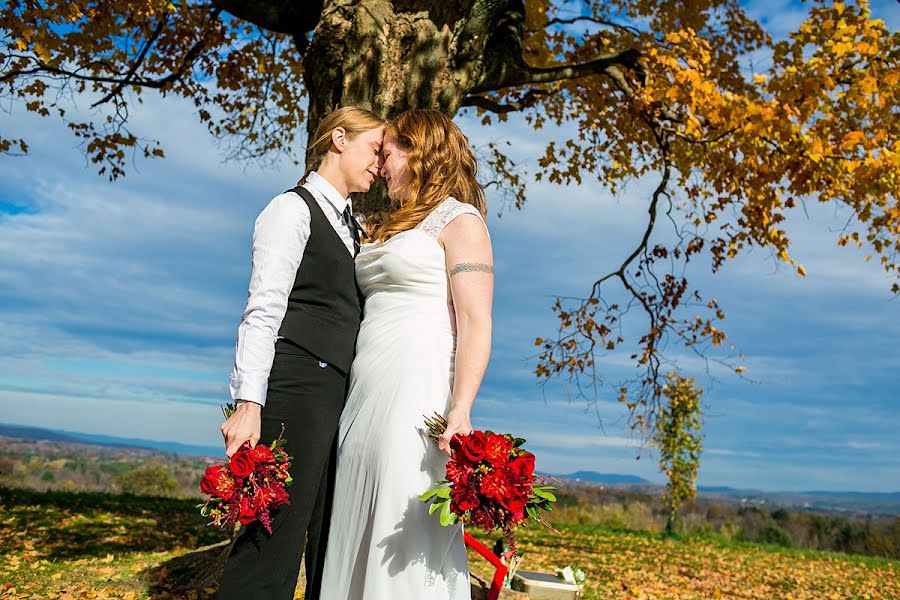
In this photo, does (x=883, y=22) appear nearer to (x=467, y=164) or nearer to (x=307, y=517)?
(x=467, y=164)

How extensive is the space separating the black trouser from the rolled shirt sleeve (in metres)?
0.09

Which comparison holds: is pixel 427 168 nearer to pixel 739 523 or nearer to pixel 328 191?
pixel 328 191

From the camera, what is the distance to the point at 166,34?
33.8 feet

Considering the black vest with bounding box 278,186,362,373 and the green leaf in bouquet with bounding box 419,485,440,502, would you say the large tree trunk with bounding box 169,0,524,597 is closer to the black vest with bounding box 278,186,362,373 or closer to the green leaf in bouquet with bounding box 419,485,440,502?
the black vest with bounding box 278,186,362,373

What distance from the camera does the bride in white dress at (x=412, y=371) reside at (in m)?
2.79

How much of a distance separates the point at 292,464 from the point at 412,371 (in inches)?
22.6

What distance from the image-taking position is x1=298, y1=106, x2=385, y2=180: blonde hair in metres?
3.27

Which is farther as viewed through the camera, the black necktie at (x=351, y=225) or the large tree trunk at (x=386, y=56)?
the large tree trunk at (x=386, y=56)

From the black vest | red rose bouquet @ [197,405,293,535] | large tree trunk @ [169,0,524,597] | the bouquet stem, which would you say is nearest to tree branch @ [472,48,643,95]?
large tree trunk @ [169,0,524,597]

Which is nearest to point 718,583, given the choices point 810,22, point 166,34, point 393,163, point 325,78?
point 810,22

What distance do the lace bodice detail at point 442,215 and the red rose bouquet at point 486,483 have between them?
84 centimetres

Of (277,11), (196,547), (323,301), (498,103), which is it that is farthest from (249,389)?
(498,103)

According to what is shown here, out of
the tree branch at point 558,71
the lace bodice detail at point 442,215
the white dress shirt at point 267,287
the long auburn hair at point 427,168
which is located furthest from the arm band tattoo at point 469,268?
the tree branch at point 558,71

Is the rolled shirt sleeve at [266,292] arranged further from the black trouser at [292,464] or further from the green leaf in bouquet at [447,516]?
the green leaf in bouquet at [447,516]
